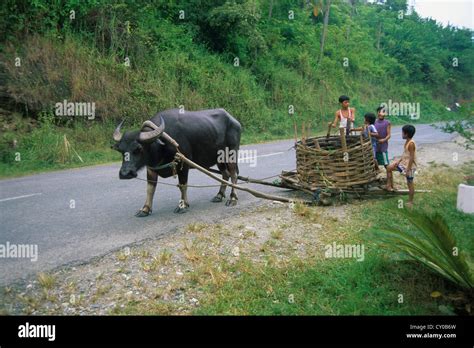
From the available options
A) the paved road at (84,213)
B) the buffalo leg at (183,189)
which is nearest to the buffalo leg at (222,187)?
the paved road at (84,213)

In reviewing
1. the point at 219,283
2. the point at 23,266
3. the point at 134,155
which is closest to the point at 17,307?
the point at 23,266

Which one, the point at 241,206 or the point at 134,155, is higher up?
the point at 134,155

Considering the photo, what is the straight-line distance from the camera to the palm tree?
3723 mm

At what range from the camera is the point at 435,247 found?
155 inches

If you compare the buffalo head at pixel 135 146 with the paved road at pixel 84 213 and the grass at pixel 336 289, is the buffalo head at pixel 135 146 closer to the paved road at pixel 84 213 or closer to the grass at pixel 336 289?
the paved road at pixel 84 213

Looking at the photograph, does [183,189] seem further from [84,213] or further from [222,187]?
[84,213]

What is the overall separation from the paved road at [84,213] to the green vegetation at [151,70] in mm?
2333

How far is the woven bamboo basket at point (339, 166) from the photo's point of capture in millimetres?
6688

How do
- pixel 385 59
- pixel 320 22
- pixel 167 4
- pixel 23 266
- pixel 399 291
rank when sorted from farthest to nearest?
pixel 385 59, pixel 320 22, pixel 167 4, pixel 23 266, pixel 399 291

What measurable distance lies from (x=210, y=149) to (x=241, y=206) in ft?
A: 3.42

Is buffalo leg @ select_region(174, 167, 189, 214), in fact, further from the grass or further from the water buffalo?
the grass

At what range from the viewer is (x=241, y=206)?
723 centimetres

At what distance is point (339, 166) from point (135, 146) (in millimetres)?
3004
